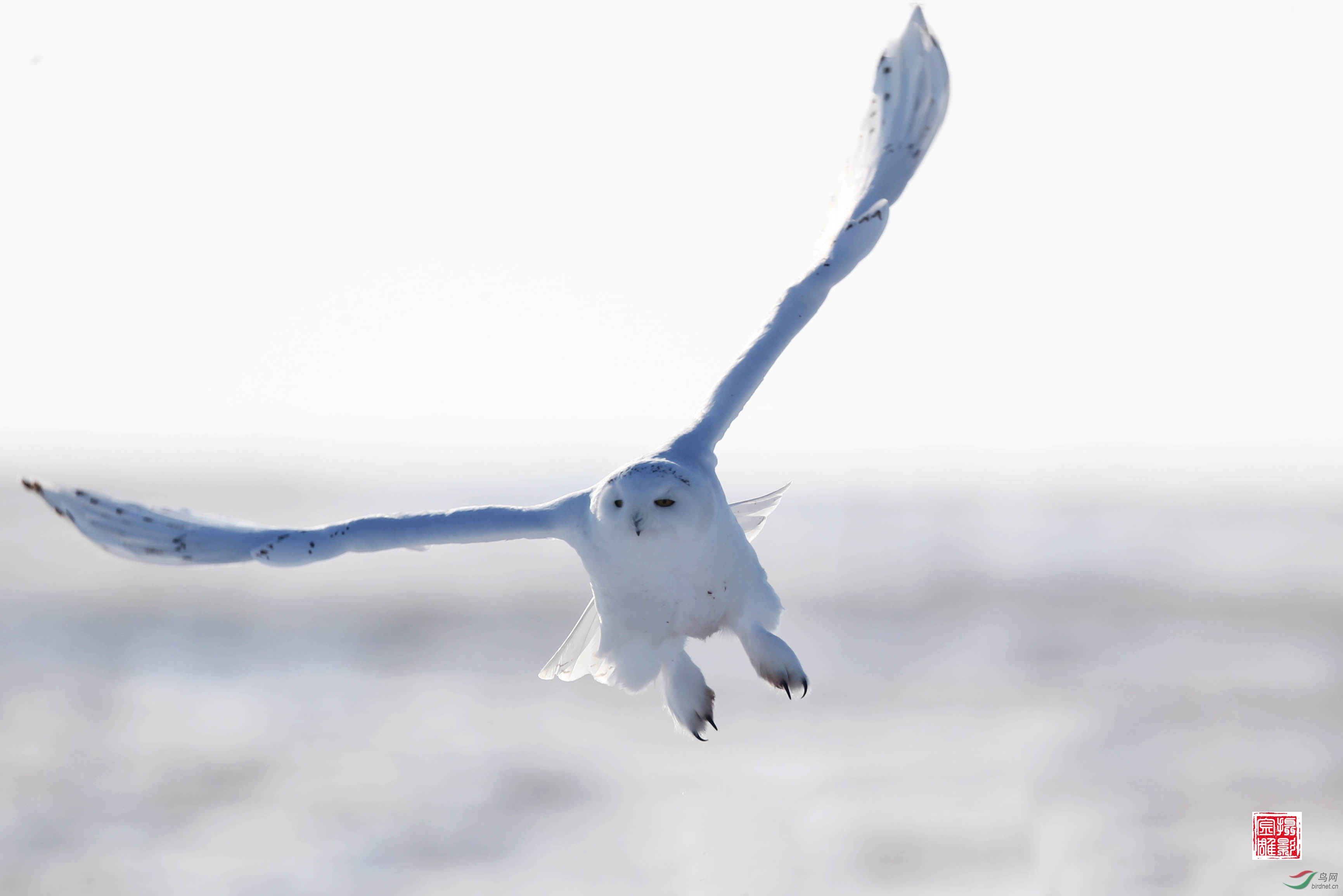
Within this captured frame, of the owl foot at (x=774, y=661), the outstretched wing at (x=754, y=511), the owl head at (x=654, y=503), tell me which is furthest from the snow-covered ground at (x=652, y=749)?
the owl head at (x=654, y=503)

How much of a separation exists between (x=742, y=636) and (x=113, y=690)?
37.9ft

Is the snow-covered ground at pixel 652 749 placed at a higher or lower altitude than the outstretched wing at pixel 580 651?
lower

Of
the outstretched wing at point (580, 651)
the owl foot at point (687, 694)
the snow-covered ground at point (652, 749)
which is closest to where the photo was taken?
the owl foot at point (687, 694)

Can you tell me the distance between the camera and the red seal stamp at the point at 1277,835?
888 centimetres

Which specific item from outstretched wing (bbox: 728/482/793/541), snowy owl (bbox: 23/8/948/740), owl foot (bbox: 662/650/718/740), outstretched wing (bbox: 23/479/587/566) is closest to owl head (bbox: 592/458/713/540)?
snowy owl (bbox: 23/8/948/740)

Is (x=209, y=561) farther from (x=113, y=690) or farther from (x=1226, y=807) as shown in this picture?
(x=113, y=690)

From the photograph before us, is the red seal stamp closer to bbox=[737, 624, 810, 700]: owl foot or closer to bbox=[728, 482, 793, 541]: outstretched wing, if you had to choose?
bbox=[728, 482, 793, 541]: outstretched wing

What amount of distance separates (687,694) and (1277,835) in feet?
23.4

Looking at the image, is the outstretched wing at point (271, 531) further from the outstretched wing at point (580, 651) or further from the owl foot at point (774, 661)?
the owl foot at point (774, 661)

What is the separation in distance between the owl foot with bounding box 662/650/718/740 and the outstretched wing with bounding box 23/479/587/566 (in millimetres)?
605

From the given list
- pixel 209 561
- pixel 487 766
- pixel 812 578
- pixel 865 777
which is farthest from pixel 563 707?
pixel 812 578

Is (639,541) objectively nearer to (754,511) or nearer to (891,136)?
(754,511)

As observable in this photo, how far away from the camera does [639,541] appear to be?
3.72 meters

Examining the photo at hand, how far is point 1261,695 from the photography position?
12977mm
